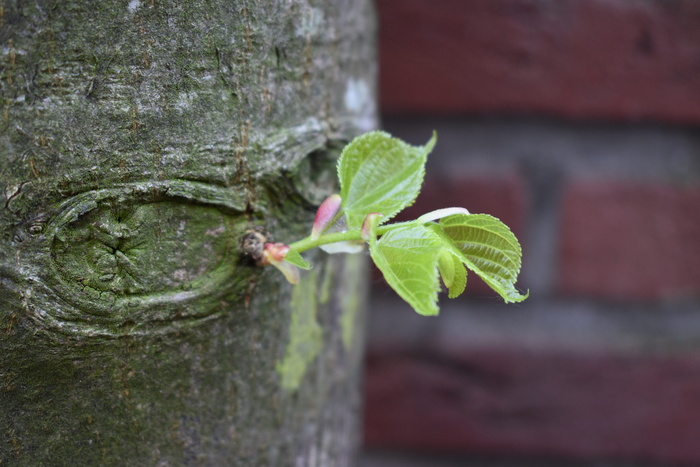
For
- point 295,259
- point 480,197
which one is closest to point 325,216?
point 295,259

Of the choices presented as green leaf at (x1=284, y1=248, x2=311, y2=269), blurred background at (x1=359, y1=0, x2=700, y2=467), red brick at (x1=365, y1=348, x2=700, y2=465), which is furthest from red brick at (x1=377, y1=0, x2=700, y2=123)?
green leaf at (x1=284, y1=248, x2=311, y2=269)

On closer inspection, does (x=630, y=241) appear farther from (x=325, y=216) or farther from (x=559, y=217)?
(x=325, y=216)

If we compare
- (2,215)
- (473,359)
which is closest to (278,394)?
(2,215)

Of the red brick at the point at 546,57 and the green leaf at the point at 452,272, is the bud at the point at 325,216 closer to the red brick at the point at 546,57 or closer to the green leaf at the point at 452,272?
the green leaf at the point at 452,272

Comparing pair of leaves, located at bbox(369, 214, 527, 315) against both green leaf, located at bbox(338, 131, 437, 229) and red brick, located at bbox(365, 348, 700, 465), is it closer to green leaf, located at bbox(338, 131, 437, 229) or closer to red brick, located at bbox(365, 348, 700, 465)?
green leaf, located at bbox(338, 131, 437, 229)

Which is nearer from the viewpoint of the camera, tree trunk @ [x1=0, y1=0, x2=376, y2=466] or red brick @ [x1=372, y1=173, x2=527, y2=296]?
tree trunk @ [x1=0, y1=0, x2=376, y2=466]
